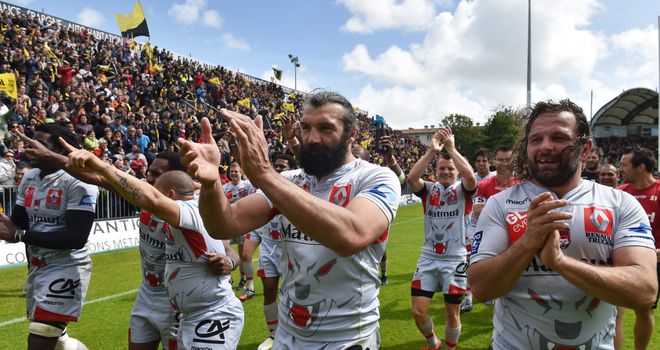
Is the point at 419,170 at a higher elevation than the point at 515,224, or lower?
higher

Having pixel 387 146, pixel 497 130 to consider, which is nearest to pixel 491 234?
pixel 387 146

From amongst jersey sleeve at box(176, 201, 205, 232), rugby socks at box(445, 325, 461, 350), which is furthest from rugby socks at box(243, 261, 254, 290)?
jersey sleeve at box(176, 201, 205, 232)

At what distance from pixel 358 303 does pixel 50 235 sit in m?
3.02

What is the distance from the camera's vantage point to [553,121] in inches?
97.3

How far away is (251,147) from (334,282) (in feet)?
3.68

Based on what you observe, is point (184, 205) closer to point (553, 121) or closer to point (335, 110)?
point (335, 110)

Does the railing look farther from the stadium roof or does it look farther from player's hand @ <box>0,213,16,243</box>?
the stadium roof

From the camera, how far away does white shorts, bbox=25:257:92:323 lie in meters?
4.42

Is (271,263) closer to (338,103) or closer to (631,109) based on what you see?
(338,103)

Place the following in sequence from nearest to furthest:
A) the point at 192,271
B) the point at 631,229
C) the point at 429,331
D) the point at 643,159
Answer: the point at 631,229 < the point at 192,271 < the point at 429,331 < the point at 643,159

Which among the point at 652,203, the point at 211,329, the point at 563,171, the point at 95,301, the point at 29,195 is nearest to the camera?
the point at 563,171

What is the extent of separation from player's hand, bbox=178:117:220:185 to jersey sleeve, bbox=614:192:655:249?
6.36ft

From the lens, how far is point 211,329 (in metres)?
3.78

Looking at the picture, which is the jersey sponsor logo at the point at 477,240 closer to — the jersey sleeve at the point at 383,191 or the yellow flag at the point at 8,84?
the jersey sleeve at the point at 383,191
